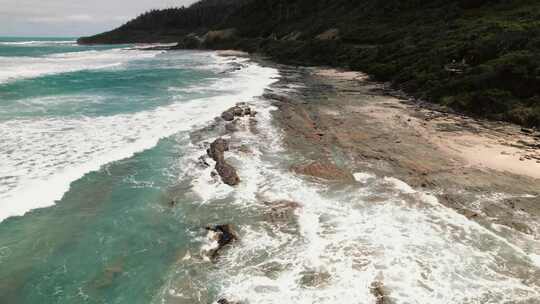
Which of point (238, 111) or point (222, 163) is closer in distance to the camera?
point (222, 163)

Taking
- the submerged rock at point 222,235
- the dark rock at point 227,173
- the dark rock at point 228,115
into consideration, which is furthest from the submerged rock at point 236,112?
the submerged rock at point 222,235

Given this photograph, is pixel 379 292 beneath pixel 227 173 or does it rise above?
beneath

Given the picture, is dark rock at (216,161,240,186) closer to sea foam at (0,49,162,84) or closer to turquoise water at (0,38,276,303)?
turquoise water at (0,38,276,303)

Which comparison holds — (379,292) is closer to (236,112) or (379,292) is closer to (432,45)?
(236,112)

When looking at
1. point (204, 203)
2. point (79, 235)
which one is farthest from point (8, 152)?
point (204, 203)

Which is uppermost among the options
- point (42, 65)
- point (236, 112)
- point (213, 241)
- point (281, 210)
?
point (236, 112)

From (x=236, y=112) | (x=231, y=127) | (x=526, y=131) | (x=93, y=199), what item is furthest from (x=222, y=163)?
(x=526, y=131)
